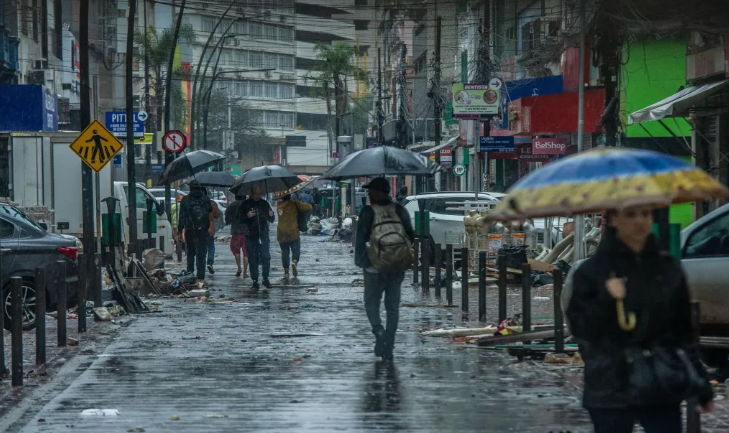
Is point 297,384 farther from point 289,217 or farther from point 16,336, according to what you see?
point 289,217

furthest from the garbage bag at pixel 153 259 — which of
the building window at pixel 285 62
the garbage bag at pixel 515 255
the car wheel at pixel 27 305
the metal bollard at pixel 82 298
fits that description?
the building window at pixel 285 62

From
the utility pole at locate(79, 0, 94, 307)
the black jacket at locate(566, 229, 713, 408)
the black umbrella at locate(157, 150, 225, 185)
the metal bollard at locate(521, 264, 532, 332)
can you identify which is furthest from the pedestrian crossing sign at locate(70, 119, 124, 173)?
the black jacket at locate(566, 229, 713, 408)

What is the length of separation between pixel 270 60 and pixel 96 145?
11514 cm

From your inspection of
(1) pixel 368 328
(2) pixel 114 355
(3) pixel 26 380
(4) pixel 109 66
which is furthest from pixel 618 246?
(4) pixel 109 66

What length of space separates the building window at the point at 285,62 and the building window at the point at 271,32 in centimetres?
198

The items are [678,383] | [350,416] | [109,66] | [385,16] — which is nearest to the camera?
[678,383]

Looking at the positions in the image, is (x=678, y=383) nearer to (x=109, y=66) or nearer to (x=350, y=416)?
(x=350, y=416)

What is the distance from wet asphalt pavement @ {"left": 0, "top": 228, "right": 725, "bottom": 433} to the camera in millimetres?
8742

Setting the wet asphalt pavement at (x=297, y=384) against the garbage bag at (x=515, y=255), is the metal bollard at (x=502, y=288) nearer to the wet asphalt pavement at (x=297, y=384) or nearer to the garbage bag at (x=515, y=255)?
the wet asphalt pavement at (x=297, y=384)

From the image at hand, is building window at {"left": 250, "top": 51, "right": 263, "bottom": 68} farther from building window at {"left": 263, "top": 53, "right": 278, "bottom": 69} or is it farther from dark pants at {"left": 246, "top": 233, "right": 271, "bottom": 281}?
dark pants at {"left": 246, "top": 233, "right": 271, "bottom": 281}

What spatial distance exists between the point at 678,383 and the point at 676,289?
39 centimetres

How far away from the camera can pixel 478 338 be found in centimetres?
1345

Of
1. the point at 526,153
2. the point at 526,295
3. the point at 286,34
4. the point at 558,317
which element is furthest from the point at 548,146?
the point at 286,34

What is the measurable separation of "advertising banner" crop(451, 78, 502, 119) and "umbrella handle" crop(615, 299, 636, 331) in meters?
24.6
